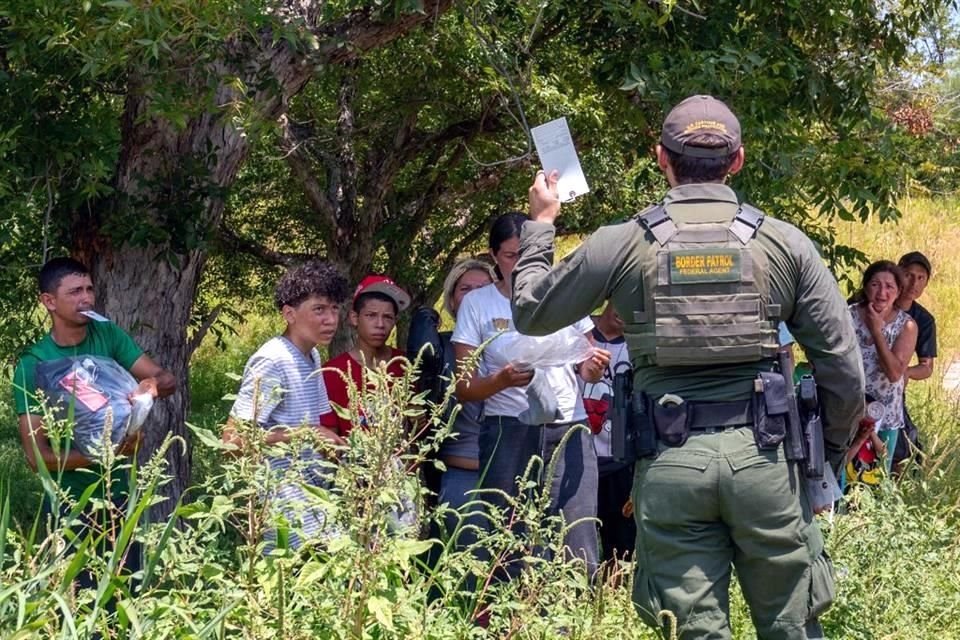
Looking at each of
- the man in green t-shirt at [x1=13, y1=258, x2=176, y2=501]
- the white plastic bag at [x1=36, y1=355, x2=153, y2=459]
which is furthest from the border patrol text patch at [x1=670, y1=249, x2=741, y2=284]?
the man in green t-shirt at [x1=13, y1=258, x2=176, y2=501]

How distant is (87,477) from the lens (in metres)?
4.37

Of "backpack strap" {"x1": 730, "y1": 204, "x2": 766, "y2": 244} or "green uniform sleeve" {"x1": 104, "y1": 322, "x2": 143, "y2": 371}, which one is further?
"green uniform sleeve" {"x1": 104, "y1": 322, "x2": 143, "y2": 371}

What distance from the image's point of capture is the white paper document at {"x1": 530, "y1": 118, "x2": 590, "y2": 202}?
3.78 meters

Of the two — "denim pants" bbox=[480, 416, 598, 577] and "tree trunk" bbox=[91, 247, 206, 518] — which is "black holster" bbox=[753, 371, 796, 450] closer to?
"denim pants" bbox=[480, 416, 598, 577]

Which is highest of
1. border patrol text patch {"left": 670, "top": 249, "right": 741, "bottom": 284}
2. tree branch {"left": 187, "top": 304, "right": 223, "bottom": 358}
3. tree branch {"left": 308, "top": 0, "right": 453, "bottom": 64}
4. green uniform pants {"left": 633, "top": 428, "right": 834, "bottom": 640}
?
tree branch {"left": 308, "top": 0, "right": 453, "bottom": 64}

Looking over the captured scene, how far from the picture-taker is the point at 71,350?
4434 mm

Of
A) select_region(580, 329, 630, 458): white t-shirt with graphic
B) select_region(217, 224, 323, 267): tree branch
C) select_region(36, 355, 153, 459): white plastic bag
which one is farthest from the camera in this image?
select_region(217, 224, 323, 267): tree branch

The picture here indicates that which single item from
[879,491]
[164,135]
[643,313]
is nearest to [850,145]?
[879,491]

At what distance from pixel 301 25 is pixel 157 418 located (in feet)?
7.15

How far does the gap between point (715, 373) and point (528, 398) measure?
1.28 m

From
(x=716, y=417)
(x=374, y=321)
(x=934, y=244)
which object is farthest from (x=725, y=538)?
(x=934, y=244)

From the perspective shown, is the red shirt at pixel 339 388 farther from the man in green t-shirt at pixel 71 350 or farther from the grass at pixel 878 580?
the man in green t-shirt at pixel 71 350

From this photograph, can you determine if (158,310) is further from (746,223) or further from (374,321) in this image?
(746,223)

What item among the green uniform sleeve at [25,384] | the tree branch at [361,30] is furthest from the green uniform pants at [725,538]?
the tree branch at [361,30]
